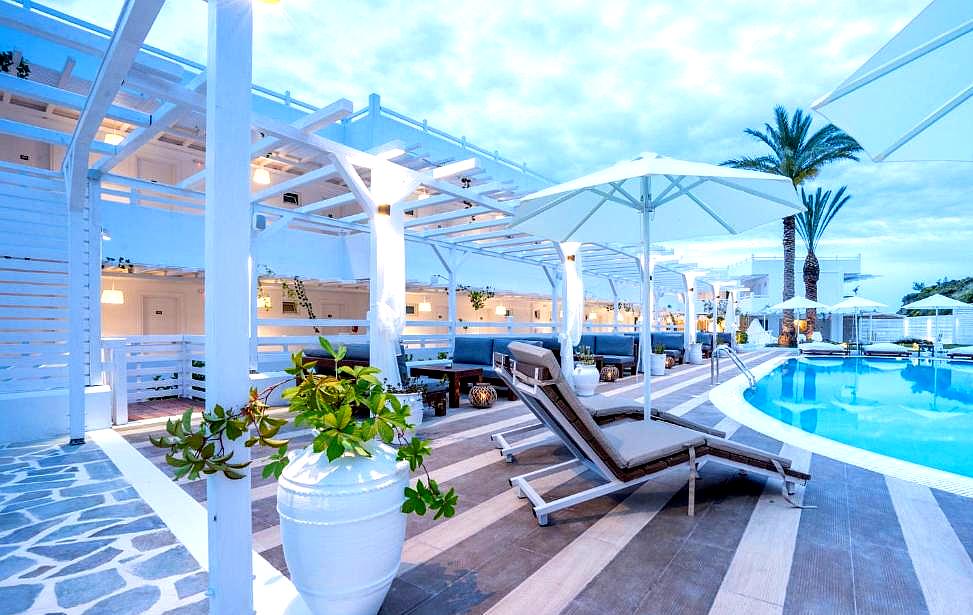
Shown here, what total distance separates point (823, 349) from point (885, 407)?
12728 mm

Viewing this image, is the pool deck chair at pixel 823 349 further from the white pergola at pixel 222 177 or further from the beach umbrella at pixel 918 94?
the beach umbrella at pixel 918 94

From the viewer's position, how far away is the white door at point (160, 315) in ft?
38.2

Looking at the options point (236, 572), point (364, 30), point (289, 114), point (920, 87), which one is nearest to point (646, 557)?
point (236, 572)

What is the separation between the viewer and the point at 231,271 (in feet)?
6.23

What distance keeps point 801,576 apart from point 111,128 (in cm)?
1326

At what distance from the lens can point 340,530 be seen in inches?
69.9

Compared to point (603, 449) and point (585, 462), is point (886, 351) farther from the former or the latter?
point (603, 449)

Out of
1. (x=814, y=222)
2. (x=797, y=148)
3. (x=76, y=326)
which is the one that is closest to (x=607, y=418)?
(x=76, y=326)

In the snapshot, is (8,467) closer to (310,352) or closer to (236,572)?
(236,572)

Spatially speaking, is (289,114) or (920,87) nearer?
(920,87)

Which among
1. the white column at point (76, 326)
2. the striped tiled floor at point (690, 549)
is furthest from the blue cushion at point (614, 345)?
the white column at point (76, 326)

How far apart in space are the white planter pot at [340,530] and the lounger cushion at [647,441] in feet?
5.51

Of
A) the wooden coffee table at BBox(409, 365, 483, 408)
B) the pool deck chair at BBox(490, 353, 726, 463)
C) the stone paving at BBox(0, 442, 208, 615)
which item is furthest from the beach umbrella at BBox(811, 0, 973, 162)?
the wooden coffee table at BBox(409, 365, 483, 408)

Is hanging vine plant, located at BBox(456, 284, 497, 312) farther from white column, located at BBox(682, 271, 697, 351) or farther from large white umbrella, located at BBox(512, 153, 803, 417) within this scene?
large white umbrella, located at BBox(512, 153, 803, 417)
